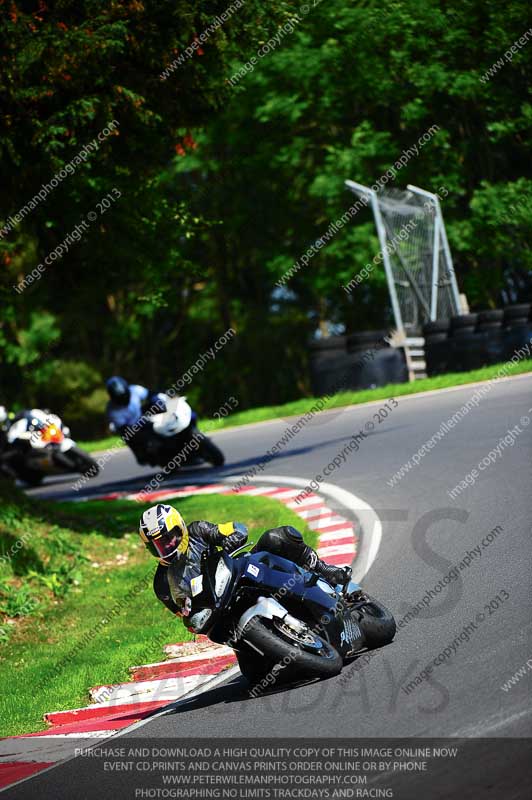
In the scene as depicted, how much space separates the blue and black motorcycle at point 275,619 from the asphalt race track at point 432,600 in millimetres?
161

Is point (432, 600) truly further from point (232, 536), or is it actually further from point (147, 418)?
point (147, 418)

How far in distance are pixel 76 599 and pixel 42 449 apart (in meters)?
8.31

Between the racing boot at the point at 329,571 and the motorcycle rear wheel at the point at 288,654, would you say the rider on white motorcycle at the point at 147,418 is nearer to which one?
the racing boot at the point at 329,571

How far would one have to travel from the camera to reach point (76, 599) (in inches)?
448

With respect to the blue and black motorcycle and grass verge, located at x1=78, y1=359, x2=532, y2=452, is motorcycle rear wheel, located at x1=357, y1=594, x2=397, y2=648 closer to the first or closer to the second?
the blue and black motorcycle

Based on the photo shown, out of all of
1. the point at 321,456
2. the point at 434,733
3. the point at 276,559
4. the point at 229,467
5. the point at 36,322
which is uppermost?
the point at 434,733

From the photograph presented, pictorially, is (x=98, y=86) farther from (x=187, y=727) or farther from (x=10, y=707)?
(x=187, y=727)

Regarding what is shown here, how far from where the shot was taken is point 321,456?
15922 mm

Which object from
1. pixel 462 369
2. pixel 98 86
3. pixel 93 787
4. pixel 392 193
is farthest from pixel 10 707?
pixel 392 193

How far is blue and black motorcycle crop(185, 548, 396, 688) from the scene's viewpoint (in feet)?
21.2

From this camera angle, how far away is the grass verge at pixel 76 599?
8508 mm

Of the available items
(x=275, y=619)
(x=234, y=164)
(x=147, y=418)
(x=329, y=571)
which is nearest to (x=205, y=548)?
(x=275, y=619)

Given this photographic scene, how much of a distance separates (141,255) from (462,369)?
9.20 metres

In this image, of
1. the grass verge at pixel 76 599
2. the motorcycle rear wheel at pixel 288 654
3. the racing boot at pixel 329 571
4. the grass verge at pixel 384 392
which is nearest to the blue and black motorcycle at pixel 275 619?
the motorcycle rear wheel at pixel 288 654
